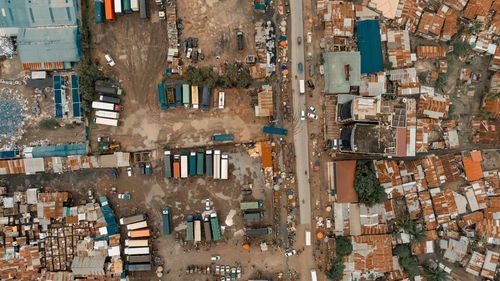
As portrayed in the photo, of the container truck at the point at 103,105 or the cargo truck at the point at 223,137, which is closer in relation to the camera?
the container truck at the point at 103,105

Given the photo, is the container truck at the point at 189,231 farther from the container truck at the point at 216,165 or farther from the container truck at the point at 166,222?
the container truck at the point at 216,165

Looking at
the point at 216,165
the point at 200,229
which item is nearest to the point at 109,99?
the point at 216,165

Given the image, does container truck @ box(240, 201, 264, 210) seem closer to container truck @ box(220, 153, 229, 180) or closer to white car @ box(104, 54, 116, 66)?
container truck @ box(220, 153, 229, 180)

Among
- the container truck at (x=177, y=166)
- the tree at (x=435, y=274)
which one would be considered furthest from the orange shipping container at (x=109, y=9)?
the tree at (x=435, y=274)

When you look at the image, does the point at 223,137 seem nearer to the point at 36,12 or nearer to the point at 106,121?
the point at 106,121

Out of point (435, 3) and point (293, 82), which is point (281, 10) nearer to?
point (293, 82)
